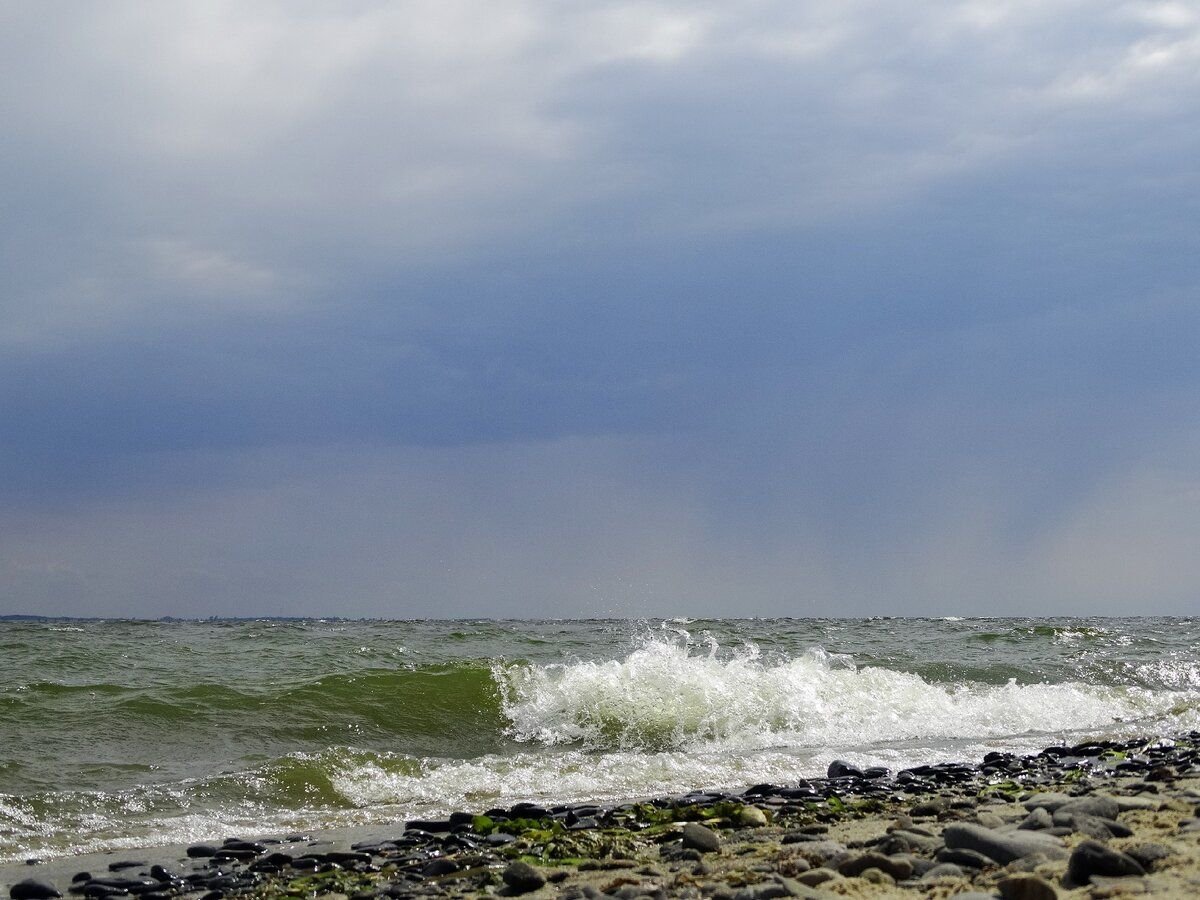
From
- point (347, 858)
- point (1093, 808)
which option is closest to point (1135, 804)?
point (1093, 808)

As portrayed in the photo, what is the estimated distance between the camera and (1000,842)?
4.44 meters

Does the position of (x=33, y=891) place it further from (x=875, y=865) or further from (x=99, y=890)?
(x=875, y=865)

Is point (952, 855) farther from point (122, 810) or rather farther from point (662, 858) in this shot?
point (122, 810)

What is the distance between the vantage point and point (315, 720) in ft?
37.5

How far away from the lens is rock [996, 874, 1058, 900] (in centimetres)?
364

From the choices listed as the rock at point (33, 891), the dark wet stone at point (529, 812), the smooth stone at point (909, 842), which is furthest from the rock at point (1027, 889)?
the rock at point (33, 891)

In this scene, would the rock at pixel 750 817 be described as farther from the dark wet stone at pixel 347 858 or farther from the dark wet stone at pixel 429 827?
the dark wet stone at pixel 347 858

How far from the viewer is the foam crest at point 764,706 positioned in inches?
464

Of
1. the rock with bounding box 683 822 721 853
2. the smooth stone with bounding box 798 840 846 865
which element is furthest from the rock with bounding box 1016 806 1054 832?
the rock with bounding box 683 822 721 853

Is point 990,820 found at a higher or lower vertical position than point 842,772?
higher

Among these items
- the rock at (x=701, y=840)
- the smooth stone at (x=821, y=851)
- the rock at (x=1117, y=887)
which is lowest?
the rock at (x=701, y=840)

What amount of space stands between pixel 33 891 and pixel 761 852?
362 centimetres

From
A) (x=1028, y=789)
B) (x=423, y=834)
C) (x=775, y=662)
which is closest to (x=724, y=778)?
(x=1028, y=789)

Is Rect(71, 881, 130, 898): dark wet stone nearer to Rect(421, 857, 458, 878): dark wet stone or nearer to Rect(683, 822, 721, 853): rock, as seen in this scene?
Rect(421, 857, 458, 878): dark wet stone
